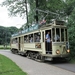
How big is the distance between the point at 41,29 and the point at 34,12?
1303cm

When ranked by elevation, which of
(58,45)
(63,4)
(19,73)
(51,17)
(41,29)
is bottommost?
(19,73)

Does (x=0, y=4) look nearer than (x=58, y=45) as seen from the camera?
No

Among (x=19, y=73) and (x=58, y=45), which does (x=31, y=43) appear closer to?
(x=58, y=45)

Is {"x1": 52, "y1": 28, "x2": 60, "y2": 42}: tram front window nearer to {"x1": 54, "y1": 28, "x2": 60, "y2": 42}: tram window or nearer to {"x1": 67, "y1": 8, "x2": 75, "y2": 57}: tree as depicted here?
{"x1": 54, "y1": 28, "x2": 60, "y2": 42}: tram window

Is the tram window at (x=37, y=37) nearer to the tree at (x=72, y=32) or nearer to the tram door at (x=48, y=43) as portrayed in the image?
the tram door at (x=48, y=43)

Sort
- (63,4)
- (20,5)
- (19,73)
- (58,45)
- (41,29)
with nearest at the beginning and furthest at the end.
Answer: (19,73), (58,45), (41,29), (63,4), (20,5)

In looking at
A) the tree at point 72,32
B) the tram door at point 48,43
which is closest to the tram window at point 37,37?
the tram door at point 48,43

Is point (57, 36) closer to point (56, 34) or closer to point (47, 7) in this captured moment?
point (56, 34)

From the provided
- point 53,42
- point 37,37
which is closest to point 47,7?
point 37,37

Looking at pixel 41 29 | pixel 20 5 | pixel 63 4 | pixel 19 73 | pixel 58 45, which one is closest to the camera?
pixel 19 73

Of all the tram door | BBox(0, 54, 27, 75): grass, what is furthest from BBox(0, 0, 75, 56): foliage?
BBox(0, 54, 27, 75): grass

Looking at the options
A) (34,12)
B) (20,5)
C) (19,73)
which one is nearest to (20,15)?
(20,5)

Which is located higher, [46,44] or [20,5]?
[20,5]

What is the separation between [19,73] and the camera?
10.6 metres
